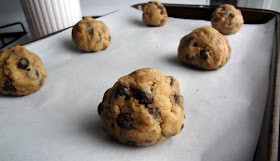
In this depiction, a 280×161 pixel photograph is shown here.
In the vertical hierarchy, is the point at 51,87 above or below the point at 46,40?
below

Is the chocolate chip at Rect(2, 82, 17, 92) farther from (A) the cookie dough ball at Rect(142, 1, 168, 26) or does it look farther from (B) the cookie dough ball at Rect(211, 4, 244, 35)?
(B) the cookie dough ball at Rect(211, 4, 244, 35)

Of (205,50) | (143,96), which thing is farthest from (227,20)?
(143,96)

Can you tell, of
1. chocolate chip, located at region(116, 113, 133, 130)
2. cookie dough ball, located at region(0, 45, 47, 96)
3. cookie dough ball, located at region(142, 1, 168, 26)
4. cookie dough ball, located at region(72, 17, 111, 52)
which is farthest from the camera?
cookie dough ball, located at region(142, 1, 168, 26)

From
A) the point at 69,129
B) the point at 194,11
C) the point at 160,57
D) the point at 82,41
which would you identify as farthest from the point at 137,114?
the point at 194,11

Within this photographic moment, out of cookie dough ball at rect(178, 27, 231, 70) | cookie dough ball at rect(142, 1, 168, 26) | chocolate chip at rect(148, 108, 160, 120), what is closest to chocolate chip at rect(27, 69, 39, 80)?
chocolate chip at rect(148, 108, 160, 120)

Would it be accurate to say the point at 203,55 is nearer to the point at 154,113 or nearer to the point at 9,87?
the point at 154,113

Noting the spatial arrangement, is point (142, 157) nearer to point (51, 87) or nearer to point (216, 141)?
point (216, 141)
